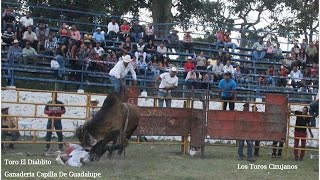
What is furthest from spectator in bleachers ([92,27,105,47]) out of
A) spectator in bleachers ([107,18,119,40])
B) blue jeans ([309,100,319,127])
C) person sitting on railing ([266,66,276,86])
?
blue jeans ([309,100,319,127])

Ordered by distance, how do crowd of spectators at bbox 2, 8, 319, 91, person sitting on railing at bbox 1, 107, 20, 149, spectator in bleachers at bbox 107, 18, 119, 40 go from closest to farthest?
person sitting on railing at bbox 1, 107, 20, 149 → crowd of spectators at bbox 2, 8, 319, 91 → spectator in bleachers at bbox 107, 18, 119, 40

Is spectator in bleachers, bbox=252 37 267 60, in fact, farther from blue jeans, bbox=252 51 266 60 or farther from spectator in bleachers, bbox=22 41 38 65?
spectator in bleachers, bbox=22 41 38 65

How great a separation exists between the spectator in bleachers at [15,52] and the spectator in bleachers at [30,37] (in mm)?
778

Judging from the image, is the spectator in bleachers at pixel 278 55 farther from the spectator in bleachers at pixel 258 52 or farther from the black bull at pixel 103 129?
the black bull at pixel 103 129

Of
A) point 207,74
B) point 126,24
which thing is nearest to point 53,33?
point 126,24

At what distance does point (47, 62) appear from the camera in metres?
19.3

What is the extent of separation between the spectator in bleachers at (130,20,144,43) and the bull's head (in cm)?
1176

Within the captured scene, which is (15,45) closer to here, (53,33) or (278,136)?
(53,33)

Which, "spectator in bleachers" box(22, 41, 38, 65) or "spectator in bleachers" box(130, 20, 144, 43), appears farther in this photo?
"spectator in bleachers" box(130, 20, 144, 43)

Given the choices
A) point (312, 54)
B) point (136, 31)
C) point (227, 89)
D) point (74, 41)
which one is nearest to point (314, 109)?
point (227, 89)

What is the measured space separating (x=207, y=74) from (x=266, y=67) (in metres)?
4.72

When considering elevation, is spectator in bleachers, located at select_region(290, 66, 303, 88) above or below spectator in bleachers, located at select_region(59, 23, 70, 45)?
below

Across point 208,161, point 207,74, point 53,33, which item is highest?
point 53,33

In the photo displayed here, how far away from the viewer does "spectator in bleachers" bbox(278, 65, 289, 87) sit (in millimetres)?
21897
